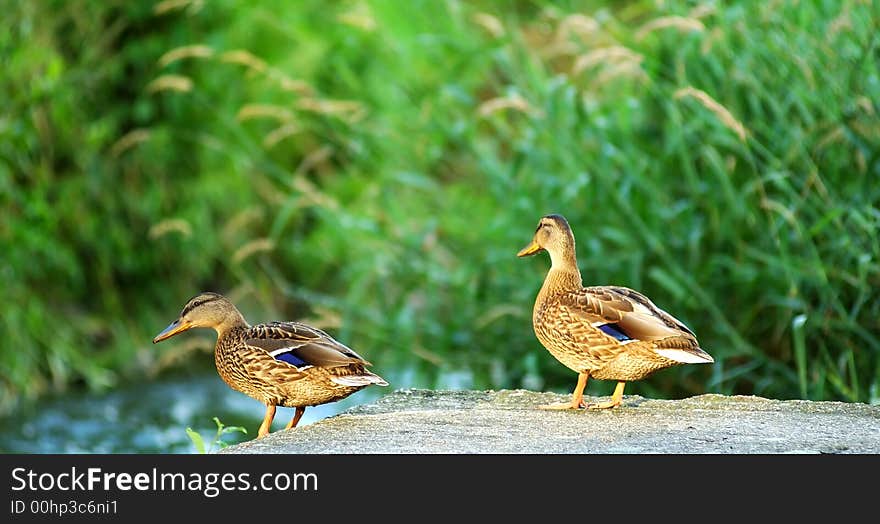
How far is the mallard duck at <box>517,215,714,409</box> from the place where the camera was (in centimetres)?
310

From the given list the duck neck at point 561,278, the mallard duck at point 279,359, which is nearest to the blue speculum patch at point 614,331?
the duck neck at point 561,278

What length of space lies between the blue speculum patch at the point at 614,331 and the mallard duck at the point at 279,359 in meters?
0.57

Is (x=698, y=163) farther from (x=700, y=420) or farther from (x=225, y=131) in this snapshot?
(x=225, y=131)

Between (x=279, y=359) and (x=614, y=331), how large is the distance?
799mm

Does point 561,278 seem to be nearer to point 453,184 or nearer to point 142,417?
point 453,184

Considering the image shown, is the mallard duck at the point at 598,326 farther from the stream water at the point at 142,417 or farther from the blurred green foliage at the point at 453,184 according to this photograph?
the stream water at the point at 142,417

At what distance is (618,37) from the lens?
6.44 meters

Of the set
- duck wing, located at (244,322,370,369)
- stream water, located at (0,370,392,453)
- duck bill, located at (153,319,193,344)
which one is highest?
duck bill, located at (153,319,193,344)

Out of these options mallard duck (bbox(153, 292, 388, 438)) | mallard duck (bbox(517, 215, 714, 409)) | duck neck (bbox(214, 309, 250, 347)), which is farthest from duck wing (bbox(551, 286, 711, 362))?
duck neck (bbox(214, 309, 250, 347))

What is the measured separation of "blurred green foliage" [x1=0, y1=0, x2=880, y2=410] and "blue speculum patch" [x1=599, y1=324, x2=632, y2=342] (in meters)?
1.02

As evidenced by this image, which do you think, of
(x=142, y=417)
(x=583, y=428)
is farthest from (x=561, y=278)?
(x=142, y=417)

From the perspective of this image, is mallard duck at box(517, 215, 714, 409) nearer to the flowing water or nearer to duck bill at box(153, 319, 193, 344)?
duck bill at box(153, 319, 193, 344)

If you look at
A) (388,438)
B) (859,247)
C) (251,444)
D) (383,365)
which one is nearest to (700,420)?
(388,438)

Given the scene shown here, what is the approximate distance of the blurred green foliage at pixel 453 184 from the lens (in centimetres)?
505
